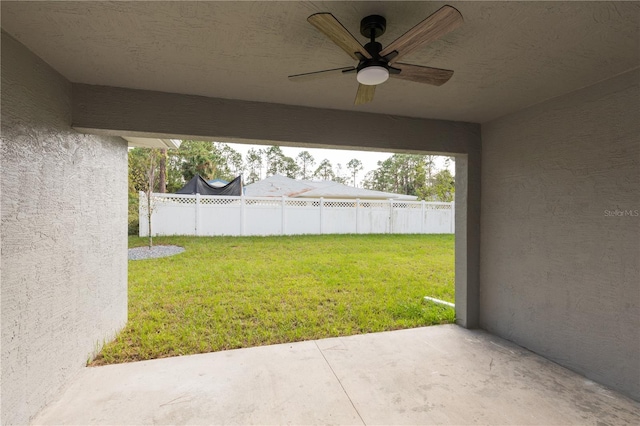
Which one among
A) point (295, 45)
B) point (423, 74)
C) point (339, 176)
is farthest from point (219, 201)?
point (339, 176)

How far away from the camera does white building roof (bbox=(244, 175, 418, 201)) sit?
13023mm

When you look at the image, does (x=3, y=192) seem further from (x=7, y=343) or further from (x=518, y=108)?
(x=518, y=108)

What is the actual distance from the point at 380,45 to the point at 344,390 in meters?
2.37

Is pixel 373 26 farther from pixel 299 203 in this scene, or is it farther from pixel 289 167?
pixel 289 167

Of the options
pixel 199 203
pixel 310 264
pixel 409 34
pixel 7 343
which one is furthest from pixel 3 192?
pixel 199 203

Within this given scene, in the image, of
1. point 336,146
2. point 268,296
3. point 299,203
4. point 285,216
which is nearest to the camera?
point 336,146

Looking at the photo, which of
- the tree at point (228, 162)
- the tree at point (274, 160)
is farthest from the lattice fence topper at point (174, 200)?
the tree at point (274, 160)

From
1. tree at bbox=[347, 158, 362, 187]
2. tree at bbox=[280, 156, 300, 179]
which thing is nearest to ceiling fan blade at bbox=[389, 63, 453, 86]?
tree at bbox=[280, 156, 300, 179]

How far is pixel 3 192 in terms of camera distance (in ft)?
5.49

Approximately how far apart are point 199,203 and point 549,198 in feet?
27.8

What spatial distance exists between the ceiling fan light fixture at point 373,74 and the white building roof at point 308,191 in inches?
426

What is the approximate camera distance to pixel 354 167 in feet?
91.5

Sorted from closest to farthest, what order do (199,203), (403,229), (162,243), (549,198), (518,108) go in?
(549,198), (518,108), (162,243), (199,203), (403,229)

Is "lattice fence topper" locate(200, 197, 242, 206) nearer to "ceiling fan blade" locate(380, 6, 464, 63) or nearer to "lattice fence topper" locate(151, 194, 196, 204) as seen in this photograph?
"lattice fence topper" locate(151, 194, 196, 204)
